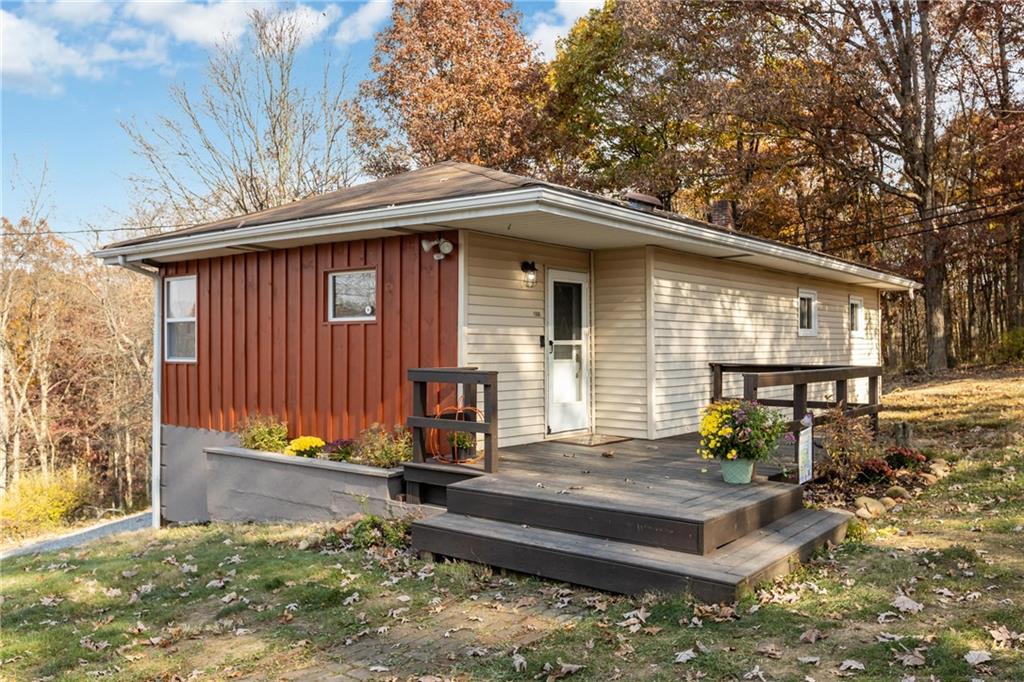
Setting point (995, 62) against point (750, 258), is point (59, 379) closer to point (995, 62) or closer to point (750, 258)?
point (750, 258)

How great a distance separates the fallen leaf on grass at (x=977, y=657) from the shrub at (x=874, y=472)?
4.17 meters

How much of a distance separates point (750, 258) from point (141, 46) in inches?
614

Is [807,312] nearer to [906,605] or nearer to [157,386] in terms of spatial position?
[906,605]

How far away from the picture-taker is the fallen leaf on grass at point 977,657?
3285 mm

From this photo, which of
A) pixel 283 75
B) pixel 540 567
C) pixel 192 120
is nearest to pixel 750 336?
pixel 540 567

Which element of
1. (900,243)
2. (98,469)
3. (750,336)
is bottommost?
(98,469)

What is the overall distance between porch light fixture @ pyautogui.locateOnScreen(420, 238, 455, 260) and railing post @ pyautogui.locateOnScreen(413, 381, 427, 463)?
4.41 feet

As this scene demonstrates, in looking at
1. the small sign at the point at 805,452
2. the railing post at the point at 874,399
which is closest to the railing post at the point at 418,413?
the small sign at the point at 805,452

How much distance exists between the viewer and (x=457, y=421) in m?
6.21

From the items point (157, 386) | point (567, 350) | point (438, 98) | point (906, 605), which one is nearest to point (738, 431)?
point (906, 605)

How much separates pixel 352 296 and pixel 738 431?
4473 mm

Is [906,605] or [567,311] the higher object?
[567,311]

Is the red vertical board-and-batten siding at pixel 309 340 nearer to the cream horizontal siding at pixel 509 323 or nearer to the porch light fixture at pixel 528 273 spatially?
the cream horizontal siding at pixel 509 323

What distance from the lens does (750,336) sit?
10.6 m
